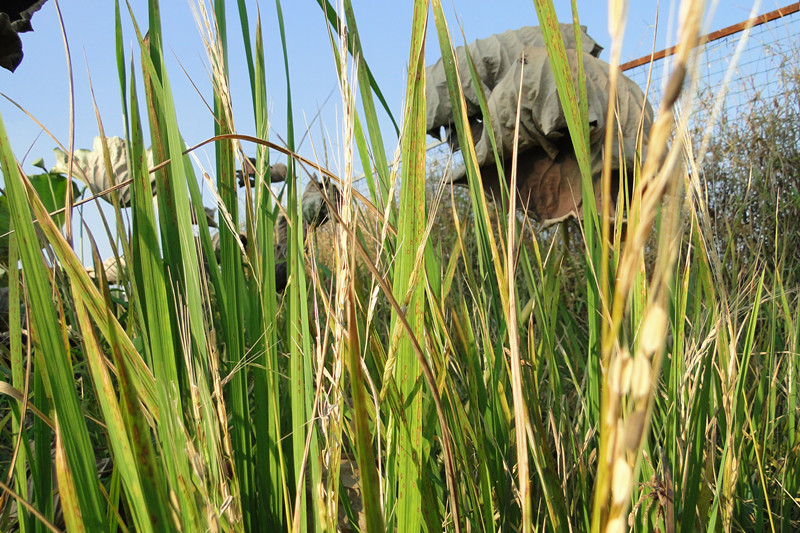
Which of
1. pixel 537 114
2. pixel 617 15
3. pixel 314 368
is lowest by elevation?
pixel 314 368

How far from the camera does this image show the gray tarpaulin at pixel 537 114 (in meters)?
2.58

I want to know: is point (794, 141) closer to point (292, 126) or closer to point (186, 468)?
point (292, 126)

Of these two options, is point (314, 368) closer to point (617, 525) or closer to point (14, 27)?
point (617, 525)

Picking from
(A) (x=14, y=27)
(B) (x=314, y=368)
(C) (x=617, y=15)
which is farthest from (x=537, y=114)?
(C) (x=617, y=15)

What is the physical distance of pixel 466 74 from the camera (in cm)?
315

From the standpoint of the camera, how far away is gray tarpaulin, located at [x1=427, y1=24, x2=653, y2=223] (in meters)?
2.58

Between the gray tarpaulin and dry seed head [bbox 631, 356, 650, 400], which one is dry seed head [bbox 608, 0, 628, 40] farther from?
the gray tarpaulin

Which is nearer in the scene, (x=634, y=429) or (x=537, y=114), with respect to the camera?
(x=634, y=429)

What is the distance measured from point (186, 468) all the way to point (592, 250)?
32 centimetres

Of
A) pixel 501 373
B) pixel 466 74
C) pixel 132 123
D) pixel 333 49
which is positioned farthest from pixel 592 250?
pixel 466 74

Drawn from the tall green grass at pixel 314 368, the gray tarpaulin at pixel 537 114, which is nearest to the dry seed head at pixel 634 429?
the tall green grass at pixel 314 368

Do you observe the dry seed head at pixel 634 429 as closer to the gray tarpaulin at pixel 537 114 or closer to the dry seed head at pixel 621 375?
the dry seed head at pixel 621 375

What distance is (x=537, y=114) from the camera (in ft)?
8.66

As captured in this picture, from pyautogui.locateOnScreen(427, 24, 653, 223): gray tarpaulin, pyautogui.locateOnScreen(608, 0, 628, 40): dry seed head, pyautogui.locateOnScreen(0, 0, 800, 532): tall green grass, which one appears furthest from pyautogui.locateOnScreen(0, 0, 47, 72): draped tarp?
pyautogui.locateOnScreen(427, 24, 653, 223): gray tarpaulin
